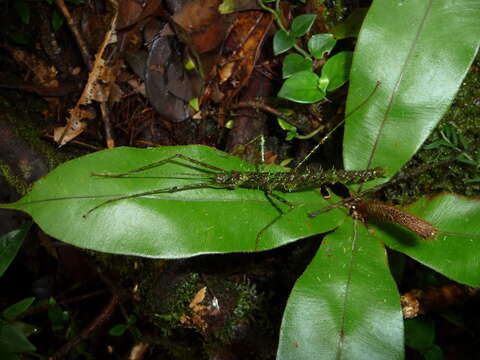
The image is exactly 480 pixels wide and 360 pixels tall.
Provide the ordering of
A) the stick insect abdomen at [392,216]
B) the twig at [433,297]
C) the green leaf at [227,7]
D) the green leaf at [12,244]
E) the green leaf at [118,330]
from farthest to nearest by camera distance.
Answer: the green leaf at [118,330] → the green leaf at [227,7] → the green leaf at [12,244] → the twig at [433,297] → the stick insect abdomen at [392,216]

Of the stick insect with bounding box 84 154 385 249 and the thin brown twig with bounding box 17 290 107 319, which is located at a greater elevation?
the stick insect with bounding box 84 154 385 249

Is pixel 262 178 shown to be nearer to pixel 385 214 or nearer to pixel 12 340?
pixel 385 214

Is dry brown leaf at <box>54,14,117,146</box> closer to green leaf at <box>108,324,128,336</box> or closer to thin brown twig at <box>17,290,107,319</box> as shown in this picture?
thin brown twig at <box>17,290,107,319</box>

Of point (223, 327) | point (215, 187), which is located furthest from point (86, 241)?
point (223, 327)

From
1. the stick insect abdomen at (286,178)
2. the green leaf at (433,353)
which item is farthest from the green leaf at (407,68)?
the green leaf at (433,353)

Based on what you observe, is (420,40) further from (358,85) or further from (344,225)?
(344,225)

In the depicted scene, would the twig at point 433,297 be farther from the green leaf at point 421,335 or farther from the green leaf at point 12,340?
the green leaf at point 12,340

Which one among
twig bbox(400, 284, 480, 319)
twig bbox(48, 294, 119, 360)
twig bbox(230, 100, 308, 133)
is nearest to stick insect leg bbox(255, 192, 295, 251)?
twig bbox(230, 100, 308, 133)
